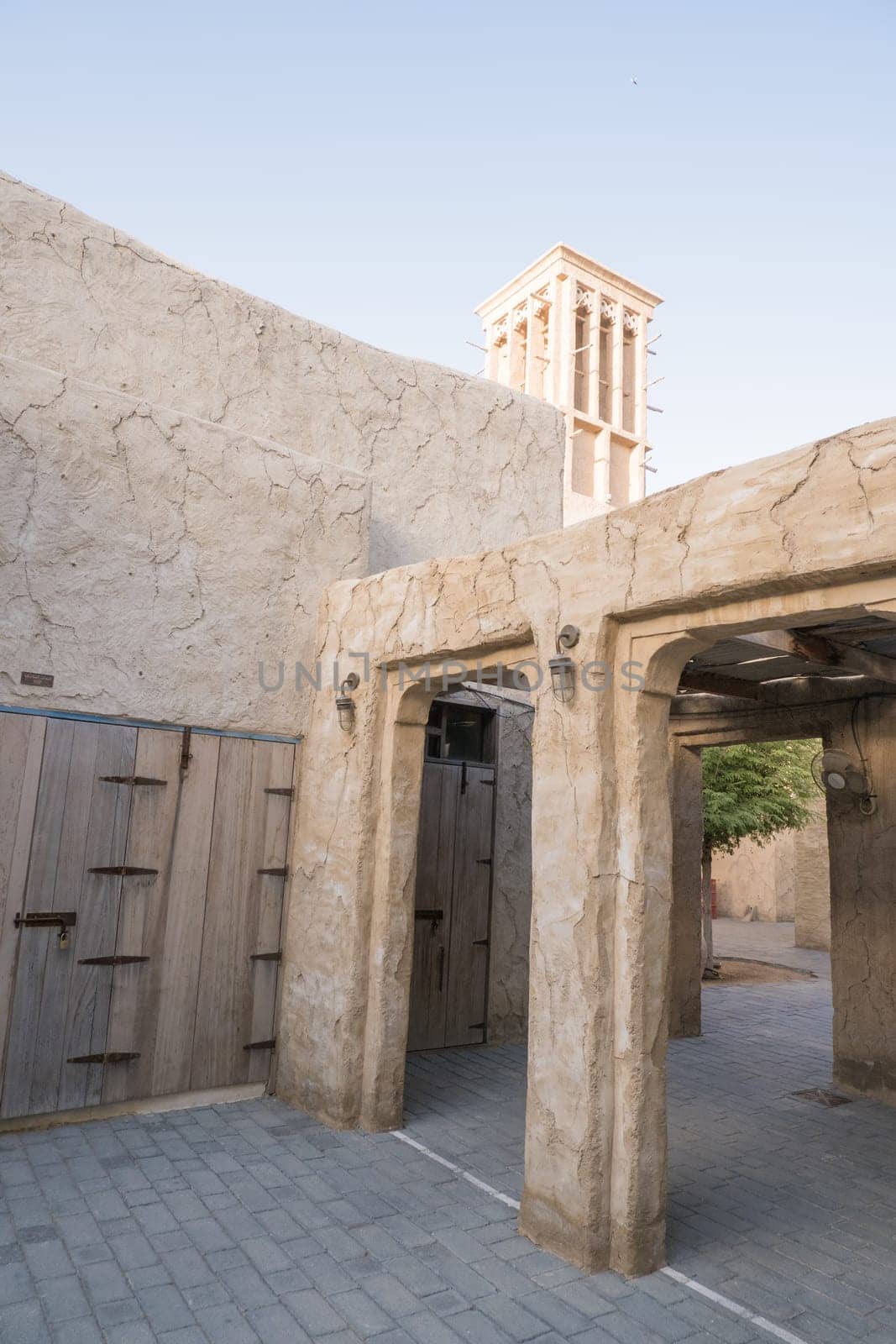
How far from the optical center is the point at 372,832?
18.5ft

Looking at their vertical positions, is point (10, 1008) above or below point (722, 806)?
below

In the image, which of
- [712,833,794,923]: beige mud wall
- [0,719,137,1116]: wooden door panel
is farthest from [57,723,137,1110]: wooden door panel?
[712,833,794,923]: beige mud wall

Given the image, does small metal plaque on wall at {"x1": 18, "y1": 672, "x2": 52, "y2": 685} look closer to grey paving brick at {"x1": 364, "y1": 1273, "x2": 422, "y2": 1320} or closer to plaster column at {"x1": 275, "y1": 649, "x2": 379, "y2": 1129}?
plaster column at {"x1": 275, "y1": 649, "x2": 379, "y2": 1129}

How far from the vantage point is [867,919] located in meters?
6.83

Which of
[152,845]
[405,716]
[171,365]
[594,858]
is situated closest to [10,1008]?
[152,845]

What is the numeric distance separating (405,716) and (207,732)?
134 centimetres

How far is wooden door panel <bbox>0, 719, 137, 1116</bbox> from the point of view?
5.09 metres

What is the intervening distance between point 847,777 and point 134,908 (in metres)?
5.22

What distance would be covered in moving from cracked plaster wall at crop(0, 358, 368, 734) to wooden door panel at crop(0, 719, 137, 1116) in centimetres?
29

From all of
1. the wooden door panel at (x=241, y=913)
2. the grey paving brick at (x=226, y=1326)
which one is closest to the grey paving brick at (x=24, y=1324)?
the grey paving brick at (x=226, y=1326)

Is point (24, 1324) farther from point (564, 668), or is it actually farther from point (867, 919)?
point (867, 919)

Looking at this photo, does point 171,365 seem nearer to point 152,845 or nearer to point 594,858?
point 152,845

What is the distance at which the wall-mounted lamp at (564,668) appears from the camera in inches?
168

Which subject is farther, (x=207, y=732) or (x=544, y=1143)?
(x=207, y=732)
